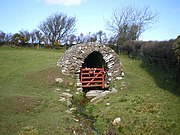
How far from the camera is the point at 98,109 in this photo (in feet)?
31.5

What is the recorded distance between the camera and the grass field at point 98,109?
24.0ft

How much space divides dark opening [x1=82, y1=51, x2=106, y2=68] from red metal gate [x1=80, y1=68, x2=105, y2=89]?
0.71 meters

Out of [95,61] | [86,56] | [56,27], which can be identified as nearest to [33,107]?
[86,56]

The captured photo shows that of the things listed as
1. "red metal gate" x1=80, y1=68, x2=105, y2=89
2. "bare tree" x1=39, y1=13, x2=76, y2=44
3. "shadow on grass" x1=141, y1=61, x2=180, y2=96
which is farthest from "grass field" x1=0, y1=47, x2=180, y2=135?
"bare tree" x1=39, y1=13, x2=76, y2=44

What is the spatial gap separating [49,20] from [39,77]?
35.6m

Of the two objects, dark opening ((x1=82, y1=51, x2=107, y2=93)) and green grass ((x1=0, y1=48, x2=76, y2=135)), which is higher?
dark opening ((x1=82, y1=51, x2=107, y2=93))

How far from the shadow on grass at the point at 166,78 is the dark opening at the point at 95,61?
4.10m

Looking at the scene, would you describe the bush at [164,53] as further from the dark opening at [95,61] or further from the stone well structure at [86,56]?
the dark opening at [95,61]

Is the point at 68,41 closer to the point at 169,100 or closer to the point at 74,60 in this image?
the point at 74,60

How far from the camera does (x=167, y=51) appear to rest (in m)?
12.8

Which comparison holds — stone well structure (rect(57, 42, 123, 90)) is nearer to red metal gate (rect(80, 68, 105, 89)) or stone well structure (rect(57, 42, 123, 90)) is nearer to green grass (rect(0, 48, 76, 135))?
red metal gate (rect(80, 68, 105, 89))

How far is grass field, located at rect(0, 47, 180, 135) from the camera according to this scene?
24.0ft

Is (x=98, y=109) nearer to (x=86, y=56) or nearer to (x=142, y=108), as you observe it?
(x=142, y=108)

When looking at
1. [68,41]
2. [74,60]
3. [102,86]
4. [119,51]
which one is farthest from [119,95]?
[68,41]
